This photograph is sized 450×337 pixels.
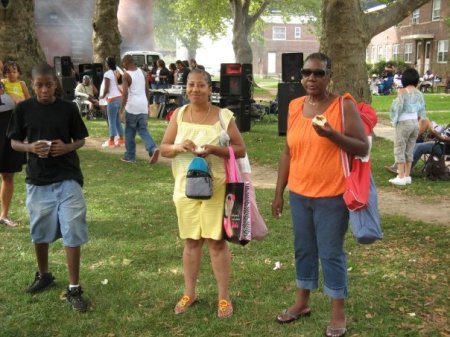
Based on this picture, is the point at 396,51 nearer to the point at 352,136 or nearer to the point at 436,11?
the point at 436,11

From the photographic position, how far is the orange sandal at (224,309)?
3.88 meters

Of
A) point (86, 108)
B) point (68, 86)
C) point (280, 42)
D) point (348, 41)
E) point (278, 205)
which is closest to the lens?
point (278, 205)

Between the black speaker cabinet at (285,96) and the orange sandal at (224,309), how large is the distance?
1006 centimetres

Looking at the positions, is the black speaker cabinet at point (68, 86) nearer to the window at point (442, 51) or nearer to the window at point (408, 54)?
the window at point (442, 51)

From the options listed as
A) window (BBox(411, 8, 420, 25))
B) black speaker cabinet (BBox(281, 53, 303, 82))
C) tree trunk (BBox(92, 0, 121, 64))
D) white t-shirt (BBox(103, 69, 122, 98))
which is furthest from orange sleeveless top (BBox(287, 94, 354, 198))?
window (BBox(411, 8, 420, 25))

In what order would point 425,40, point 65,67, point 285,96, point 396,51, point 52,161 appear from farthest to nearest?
point 396,51 → point 425,40 → point 65,67 → point 285,96 → point 52,161

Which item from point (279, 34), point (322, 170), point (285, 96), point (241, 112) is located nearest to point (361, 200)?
point (322, 170)

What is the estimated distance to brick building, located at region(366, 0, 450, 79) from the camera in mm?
39031

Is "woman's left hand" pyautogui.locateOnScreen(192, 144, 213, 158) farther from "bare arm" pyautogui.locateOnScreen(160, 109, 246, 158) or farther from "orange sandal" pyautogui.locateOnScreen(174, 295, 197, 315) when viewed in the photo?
"orange sandal" pyautogui.locateOnScreen(174, 295, 197, 315)

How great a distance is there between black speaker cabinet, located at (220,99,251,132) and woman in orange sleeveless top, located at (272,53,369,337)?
11.1 meters

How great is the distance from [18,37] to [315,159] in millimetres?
10141

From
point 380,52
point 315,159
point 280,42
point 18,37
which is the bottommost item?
point 315,159

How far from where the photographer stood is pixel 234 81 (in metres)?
15.0

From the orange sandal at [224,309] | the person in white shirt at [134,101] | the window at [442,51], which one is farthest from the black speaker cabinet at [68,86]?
the window at [442,51]
